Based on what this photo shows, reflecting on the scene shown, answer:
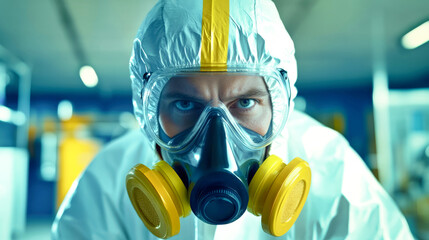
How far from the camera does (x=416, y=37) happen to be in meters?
4.27

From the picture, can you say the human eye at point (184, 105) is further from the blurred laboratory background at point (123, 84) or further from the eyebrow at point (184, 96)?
the blurred laboratory background at point (123, 84)

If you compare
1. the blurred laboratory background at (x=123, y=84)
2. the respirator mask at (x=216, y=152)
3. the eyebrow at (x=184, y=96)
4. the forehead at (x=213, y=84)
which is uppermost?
the blurred laboratory background at (x=123, y=84)

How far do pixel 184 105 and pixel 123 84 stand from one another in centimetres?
594

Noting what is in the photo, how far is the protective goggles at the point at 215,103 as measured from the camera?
3.05ft

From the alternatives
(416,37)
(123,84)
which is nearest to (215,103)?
(416,37)

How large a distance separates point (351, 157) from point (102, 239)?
0.94 m

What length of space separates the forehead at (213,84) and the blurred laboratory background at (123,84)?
2.04m

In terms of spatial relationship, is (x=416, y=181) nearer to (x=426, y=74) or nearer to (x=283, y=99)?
(x=426, y=74)

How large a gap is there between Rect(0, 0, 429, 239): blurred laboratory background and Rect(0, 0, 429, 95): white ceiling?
1 cm

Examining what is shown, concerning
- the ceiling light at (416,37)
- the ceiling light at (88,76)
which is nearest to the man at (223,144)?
the ceiling light at (416,37)

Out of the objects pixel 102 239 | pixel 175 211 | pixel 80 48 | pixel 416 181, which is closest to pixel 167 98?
pixel 175 211

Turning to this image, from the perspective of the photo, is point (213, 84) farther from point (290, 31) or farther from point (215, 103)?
point (290, 31)

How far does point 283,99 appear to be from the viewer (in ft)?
3.27

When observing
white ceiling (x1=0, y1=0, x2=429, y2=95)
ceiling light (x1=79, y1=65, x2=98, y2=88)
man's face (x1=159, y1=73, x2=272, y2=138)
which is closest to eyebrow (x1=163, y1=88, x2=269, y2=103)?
man's face (x1=159, y1=73, x2=272, y2=138)
